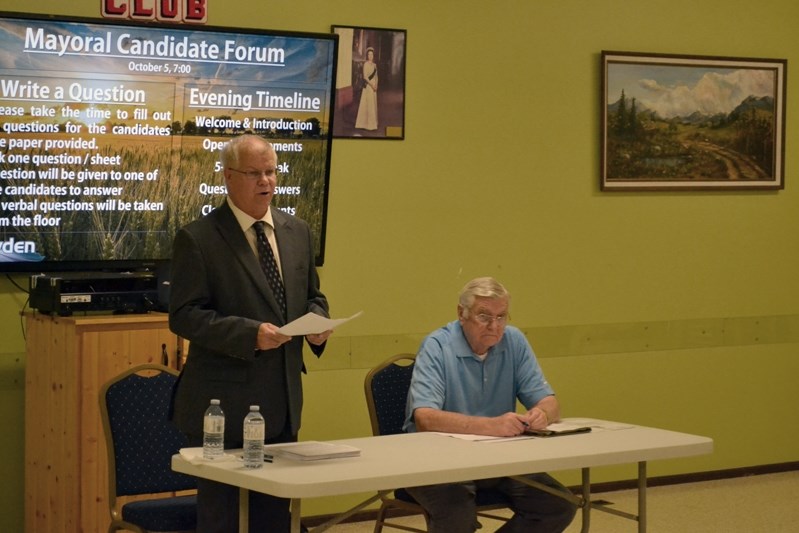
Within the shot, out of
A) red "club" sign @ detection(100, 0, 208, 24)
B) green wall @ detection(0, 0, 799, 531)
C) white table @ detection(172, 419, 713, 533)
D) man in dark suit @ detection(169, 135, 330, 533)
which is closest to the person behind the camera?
white table @ detection(172, 419, 713, 533)

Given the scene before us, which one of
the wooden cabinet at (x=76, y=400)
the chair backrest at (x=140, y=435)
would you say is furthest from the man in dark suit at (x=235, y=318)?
the wooden cabinet at (x=76, y=400)

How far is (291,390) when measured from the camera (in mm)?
3773

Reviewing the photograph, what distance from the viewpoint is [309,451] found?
3.56 metres

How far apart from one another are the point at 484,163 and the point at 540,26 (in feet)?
2.66

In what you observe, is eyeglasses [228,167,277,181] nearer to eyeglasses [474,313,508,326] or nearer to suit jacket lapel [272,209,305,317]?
suit jacket lapel [272,209,305,317]

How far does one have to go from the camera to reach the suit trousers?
4.09 m

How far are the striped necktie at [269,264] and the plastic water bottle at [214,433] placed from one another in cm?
48

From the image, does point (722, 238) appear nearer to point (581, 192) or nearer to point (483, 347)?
point (581, 192)

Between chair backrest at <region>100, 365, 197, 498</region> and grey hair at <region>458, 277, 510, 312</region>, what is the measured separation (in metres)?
1.13

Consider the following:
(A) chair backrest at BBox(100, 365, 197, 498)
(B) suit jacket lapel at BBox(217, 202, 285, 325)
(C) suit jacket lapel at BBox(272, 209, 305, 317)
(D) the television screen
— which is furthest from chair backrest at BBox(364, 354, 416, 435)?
(D) the television screen

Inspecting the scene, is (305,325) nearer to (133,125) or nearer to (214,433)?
(214,433)

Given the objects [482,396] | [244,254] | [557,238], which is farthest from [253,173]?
[557,238]

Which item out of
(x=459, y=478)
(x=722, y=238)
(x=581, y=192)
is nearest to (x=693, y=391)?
(x=722, y=238)

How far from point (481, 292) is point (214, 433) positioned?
1335mm
